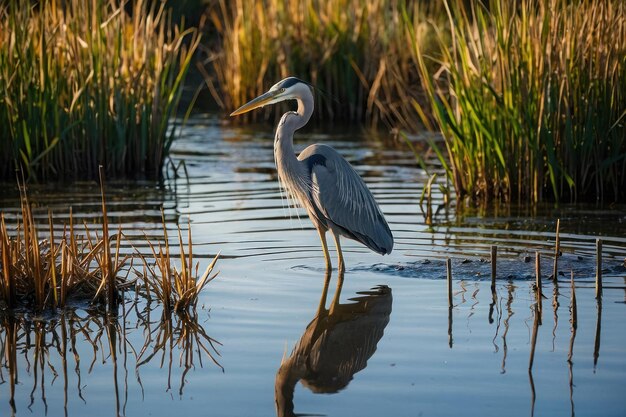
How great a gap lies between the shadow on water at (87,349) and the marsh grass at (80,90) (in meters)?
4.38

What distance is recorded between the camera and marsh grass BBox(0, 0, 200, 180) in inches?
369

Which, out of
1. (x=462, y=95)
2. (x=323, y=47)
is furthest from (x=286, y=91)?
(x=323, y=47)

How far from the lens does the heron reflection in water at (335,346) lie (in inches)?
174

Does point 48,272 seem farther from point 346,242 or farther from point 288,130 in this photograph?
point 346,242

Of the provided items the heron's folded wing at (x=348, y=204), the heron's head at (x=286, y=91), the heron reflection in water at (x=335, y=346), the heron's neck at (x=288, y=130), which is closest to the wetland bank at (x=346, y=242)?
the heron reflection in water at (x=335, y=346)

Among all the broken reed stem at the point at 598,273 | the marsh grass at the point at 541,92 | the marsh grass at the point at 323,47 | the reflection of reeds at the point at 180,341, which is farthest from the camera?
the marsh grass at the point at 323,47

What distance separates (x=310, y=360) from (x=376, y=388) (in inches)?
21.4

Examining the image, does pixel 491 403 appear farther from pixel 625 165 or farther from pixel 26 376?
pixel 625 165

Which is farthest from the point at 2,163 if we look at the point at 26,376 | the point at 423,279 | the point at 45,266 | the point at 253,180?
the point at 26,376

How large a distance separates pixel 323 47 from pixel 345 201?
8857 millimetres

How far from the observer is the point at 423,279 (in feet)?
20.9

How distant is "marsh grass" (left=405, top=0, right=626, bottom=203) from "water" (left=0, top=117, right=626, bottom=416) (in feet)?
1.55

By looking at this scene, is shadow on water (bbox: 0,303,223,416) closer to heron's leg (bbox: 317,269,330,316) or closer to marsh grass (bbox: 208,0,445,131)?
heron's leg (bbox: 317,269,330,316)

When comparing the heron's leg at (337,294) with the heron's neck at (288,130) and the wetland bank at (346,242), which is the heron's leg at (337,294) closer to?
the wetland bank at (346,242)
